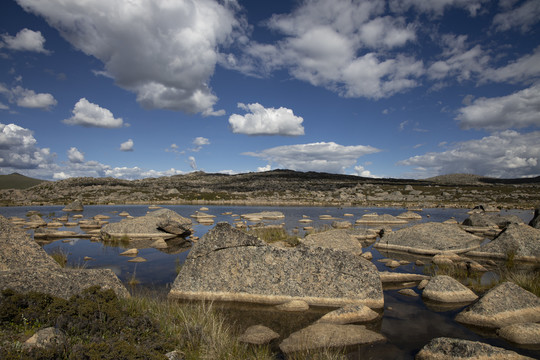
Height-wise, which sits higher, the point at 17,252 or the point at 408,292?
the point at 17,252

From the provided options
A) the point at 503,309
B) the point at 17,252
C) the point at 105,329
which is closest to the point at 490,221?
the point at 503,309

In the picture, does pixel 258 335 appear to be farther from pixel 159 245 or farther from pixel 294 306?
pixel 159 245

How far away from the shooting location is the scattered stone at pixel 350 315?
959 centimetres

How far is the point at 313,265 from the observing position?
39.6 ft

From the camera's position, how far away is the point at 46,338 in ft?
18.6

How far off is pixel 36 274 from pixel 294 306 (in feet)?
26.8

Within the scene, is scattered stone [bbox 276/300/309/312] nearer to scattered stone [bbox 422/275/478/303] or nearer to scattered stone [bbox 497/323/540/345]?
scattered stone [bbox 422/275/478/303]

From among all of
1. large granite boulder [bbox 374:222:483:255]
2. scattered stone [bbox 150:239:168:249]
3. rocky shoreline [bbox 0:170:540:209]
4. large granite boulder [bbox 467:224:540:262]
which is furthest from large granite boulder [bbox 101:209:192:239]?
rocky shoreline [bbox 0:170:540:209]

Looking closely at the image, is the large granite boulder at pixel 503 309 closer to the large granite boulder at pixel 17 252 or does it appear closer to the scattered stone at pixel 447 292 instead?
the scattered stone at pixel 447 292

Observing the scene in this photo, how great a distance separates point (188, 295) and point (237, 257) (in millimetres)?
2376

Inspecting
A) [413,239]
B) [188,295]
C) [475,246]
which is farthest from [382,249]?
[188,295]

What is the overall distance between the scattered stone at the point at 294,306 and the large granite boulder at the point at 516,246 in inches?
562

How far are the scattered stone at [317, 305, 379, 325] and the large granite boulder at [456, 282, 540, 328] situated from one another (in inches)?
113

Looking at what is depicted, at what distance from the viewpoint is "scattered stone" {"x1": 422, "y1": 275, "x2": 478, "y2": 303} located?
37.8 feet
